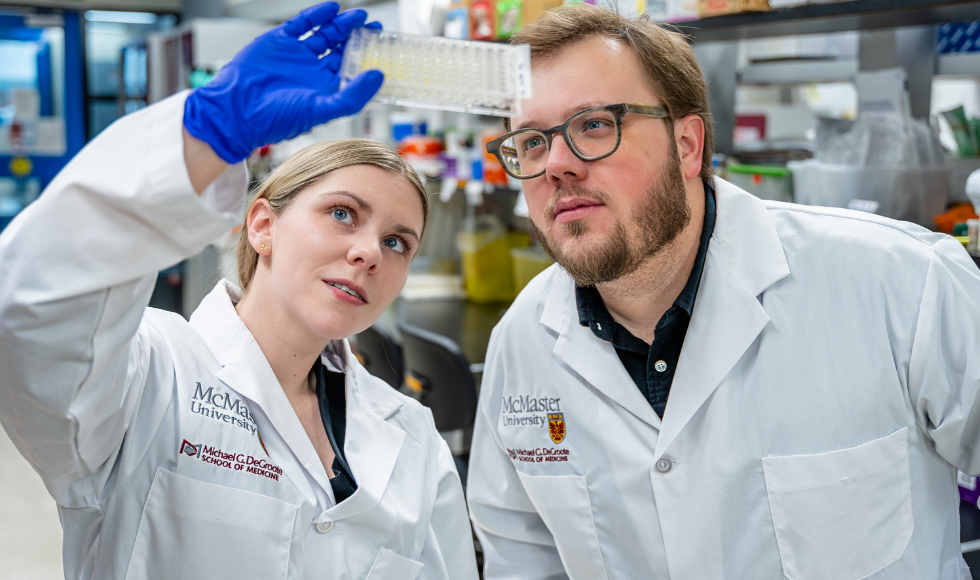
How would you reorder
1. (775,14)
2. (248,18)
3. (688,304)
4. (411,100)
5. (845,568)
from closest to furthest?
1. (411,100)
2. (845,568)
3. (688,304)
4. (775,14)
5. (248,18)

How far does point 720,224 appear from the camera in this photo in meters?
1.42

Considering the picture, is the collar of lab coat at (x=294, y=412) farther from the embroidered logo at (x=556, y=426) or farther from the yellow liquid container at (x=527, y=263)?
the yellow liquid container at (x=527, y=263)

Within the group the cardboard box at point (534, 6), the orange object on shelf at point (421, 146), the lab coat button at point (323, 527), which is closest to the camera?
the lab coat button at point (323, 527)

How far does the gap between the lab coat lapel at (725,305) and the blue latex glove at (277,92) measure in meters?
0.73

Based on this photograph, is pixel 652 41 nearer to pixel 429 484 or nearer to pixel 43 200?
pixel 429 484

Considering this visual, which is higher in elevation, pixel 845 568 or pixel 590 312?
pixel 590 312

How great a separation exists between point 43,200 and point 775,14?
153cm

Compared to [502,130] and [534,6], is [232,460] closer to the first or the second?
[534,6]

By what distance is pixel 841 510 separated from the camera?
1271 millimetres

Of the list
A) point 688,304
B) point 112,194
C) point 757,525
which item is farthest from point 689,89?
point 112,194

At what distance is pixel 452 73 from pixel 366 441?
2.15 feet

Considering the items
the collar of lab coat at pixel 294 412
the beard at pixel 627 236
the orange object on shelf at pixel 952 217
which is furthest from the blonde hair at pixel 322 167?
the orange object on shelf at pixel 952 217

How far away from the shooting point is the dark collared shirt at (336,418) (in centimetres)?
129

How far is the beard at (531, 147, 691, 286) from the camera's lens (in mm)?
1265
